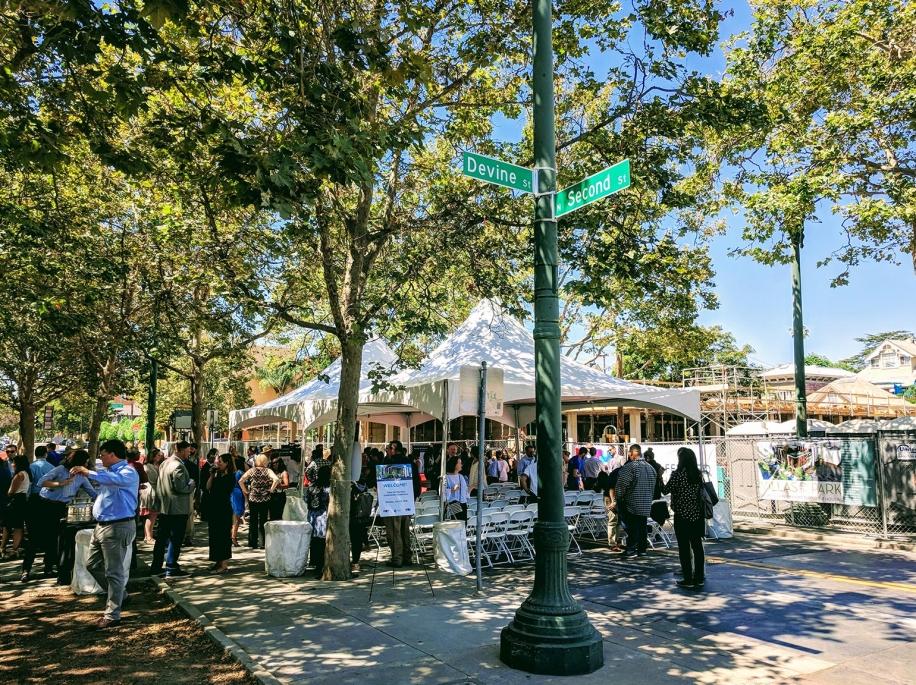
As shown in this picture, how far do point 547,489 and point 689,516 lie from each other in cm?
378

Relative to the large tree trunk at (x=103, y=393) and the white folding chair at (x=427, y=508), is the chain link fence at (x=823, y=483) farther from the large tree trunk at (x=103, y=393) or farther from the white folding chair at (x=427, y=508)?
the large tree trunk at (x=103, y=393)

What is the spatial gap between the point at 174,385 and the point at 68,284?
41.2 m

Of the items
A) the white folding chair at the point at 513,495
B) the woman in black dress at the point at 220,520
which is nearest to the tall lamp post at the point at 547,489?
the woman in black dress at the point at 220,520

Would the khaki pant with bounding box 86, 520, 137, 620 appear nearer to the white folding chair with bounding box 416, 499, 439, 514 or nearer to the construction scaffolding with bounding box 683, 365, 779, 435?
the white folding chair with bounding box 416, 499, 439, 514

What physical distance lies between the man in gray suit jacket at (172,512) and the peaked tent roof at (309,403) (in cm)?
316

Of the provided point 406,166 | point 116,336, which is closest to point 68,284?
point 116,336

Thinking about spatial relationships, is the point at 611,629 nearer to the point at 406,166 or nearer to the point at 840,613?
the point at 840,613

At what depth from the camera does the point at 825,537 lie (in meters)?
13.7

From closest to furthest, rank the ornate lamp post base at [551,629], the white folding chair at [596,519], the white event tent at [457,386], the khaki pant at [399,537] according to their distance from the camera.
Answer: the ornate lamp post base at [551,629], the khaki pant at [399,537], the white event tent at [457,386], the white folding chair at [596,519]

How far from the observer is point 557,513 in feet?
19.5

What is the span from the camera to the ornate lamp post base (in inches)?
219

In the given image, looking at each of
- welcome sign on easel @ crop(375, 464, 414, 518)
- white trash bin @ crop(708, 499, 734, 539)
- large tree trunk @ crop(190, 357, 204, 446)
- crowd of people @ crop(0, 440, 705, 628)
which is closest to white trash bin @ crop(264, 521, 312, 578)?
crowd of people @ crop(0, 440, 705, 628)

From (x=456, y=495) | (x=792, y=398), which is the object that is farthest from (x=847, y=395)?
(x=456, y=495)

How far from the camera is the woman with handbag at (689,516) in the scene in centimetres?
889
